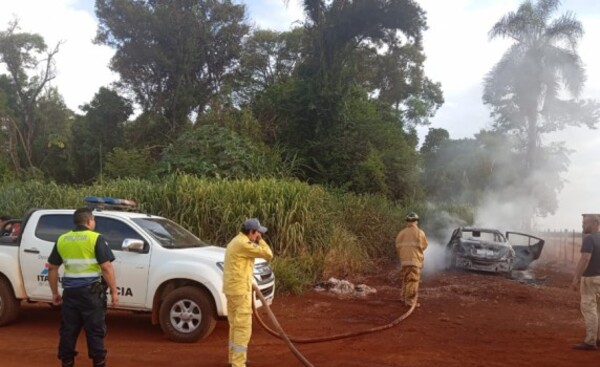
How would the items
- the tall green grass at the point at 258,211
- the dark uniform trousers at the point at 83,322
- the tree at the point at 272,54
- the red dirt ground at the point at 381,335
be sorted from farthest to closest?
the tree at the point at 272,54 → the tall green grass at the point at 258,211 → the red dirt ground at the point at 381,335 → the dark uniform trousers at the point at 83,322

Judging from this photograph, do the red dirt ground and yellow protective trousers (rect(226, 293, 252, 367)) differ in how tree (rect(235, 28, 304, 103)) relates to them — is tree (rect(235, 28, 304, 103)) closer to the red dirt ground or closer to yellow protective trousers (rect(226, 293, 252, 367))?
the red dirt ground

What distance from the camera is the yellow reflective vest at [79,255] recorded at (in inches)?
220

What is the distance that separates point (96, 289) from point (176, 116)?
2261 cm

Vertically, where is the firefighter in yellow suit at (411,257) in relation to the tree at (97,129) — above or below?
below

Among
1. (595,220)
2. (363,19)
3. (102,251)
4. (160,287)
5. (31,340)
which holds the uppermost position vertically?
(363,19)

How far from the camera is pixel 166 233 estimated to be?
8.21 m

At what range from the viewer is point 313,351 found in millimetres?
6918

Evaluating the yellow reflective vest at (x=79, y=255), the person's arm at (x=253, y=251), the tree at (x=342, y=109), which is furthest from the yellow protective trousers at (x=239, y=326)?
the tree at (x=342, y=109)

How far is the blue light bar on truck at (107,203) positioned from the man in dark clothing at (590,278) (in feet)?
21.5

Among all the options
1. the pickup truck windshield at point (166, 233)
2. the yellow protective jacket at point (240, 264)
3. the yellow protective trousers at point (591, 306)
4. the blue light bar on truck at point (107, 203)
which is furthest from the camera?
the blue light bar on truck at point (107, 203)

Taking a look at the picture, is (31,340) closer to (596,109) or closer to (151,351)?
(151,351)

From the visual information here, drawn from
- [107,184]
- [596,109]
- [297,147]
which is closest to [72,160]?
[297,147]

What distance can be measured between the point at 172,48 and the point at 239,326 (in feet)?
81.5

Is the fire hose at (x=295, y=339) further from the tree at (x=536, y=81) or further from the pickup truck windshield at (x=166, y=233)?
the tree at (x=536, y=81)
